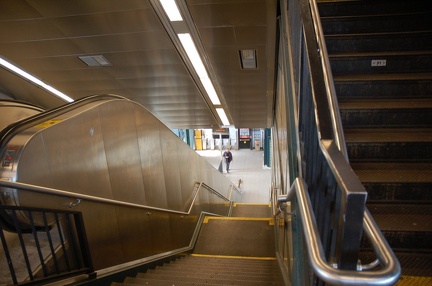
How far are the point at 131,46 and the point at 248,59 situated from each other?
194cm

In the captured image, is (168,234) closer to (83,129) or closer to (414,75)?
(83,129)

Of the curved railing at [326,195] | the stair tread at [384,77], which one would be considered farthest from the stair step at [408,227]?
the stair tread at [384,77]

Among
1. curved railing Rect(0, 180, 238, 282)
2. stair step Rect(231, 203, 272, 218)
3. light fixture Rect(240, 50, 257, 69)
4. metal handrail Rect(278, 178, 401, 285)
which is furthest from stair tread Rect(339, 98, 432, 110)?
stair step Rect(231, 203, 272, 218)

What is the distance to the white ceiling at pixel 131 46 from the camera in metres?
3.05

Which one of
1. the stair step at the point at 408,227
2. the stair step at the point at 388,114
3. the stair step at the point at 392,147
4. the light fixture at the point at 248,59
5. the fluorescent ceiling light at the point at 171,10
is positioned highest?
the fluorescent ceiling light at the point at 171,10

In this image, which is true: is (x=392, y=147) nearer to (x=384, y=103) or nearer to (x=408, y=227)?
(x=384, y=103)

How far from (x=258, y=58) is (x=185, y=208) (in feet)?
9.70

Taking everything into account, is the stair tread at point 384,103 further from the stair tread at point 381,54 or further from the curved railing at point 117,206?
the curved railing at point 117,206

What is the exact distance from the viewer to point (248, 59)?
4336mm

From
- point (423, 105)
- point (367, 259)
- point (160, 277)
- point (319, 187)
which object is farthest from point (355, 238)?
point (160, 277)

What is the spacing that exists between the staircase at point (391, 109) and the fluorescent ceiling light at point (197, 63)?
1885mm

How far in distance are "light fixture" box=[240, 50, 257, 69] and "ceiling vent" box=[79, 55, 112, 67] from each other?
2.46 meters

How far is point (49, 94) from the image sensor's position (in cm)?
659

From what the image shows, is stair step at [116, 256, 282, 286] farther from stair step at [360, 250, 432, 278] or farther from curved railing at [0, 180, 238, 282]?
stair step at [360, 250, 432, 278]
